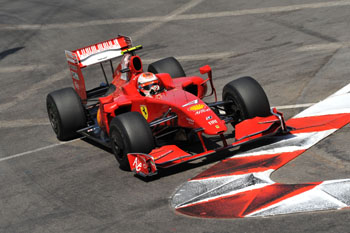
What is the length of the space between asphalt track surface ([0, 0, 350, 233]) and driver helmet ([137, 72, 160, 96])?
1353 mm

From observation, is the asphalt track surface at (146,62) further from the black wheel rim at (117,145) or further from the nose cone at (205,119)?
the nose cone at (205,119)

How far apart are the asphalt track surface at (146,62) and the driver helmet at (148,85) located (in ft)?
4.44

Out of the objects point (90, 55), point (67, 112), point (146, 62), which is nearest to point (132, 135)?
point (67, 112)

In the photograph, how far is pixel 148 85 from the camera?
10.9m

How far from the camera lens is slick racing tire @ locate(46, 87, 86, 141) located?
11828 mm

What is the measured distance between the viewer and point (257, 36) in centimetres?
1820

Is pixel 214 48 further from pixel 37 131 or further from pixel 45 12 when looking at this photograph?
pixel 45 12

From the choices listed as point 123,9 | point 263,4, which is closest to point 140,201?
point 263,4

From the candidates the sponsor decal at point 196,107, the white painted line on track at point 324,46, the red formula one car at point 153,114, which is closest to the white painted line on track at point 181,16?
the white painted line on track at point 324,46

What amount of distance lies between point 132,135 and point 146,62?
8.67m

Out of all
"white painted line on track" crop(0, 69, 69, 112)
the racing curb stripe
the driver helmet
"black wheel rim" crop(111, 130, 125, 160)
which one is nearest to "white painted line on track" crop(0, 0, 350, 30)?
"white painted line on track" crop(0, 69, 69, 112)

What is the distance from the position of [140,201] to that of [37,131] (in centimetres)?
535

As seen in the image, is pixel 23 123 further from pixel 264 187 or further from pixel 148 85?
pixel 264 187

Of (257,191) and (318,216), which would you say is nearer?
(318,216)
